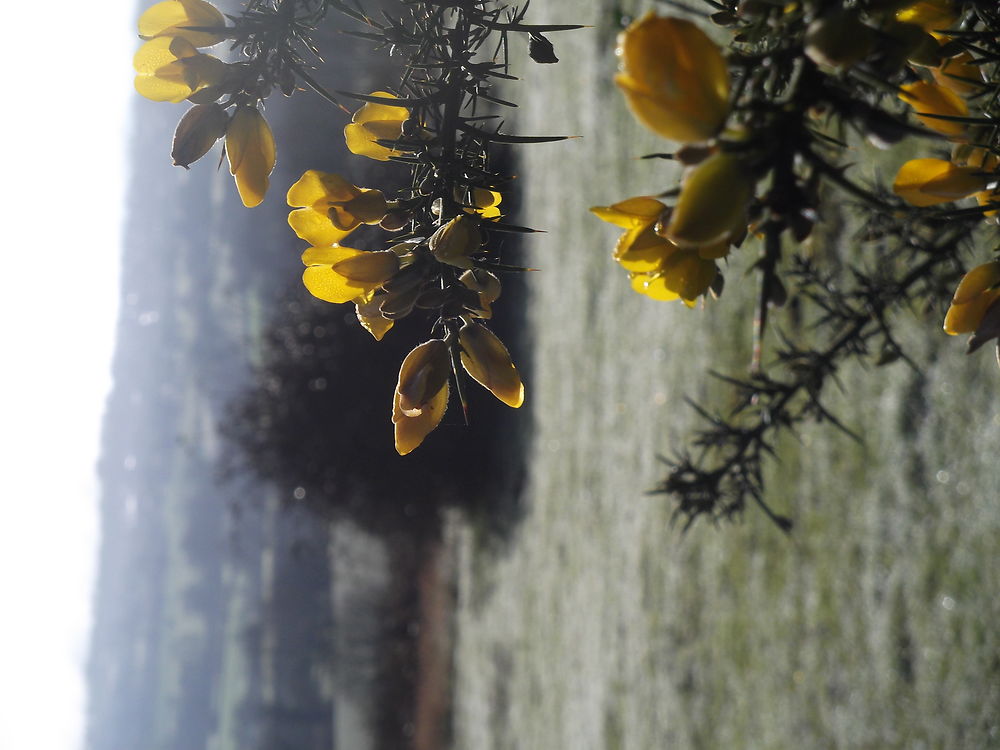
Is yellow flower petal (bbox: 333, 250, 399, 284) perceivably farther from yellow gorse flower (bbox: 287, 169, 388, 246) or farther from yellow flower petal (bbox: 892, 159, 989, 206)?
yellow flower petal (bbox: 892, 159, 989, 206)

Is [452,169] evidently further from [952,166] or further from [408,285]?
[952,166]

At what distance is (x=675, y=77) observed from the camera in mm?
185

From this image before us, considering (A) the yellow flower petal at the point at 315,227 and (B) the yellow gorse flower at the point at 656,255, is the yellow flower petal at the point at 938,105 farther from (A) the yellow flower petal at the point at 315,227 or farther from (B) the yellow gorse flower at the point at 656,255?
(A) the yellow flower petal at the point at 315,227

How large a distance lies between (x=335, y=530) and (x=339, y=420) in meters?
1.28

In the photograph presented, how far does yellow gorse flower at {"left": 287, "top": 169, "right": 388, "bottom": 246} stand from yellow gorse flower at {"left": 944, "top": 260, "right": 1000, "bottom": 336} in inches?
9.6

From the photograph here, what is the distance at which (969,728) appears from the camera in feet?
3.36

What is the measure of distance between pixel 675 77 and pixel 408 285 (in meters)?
0.13

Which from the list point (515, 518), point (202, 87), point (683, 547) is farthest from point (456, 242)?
point (515, 518)

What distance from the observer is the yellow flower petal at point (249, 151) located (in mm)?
305

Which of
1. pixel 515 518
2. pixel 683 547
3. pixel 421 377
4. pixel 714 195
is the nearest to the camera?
pixel 714 195

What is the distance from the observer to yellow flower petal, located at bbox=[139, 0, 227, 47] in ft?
1.00

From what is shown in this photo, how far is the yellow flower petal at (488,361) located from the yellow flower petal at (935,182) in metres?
0.17

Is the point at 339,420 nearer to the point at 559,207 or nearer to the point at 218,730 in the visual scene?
the point at 559,207

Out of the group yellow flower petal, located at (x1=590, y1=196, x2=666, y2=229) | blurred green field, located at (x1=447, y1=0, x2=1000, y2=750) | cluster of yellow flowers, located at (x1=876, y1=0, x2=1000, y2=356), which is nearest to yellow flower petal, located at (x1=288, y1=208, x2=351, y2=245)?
yellow flower petal, located at (x1=590, y1=196, x2=666, y2=229)
